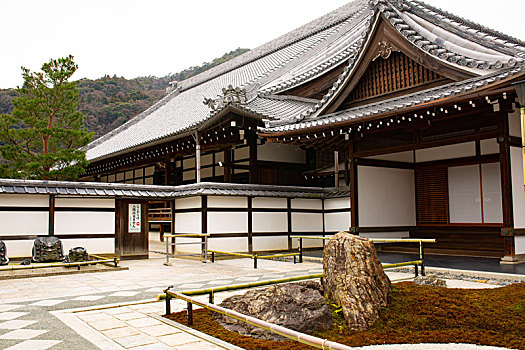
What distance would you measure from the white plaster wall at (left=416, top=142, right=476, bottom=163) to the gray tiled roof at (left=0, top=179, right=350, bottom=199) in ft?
8.77

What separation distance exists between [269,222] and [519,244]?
24.3 ft

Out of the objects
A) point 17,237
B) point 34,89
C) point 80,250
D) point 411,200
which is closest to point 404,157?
point 411,200

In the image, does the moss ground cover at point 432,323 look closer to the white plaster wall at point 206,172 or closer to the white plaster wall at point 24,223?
the white plaster wall at point 24,223

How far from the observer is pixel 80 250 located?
11.0 meters

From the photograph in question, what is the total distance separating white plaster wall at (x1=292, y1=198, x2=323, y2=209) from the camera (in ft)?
48.9

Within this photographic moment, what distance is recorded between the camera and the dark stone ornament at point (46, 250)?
1093 centimetres

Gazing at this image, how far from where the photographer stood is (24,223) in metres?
11.8

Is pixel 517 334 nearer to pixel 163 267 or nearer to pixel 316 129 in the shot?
pixel 316 129

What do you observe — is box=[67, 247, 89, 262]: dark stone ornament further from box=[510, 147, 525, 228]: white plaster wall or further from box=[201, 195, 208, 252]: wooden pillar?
box=[510, 147, 525, 228]: white plaster wall

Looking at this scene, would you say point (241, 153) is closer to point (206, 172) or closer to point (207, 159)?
point (207, 159)

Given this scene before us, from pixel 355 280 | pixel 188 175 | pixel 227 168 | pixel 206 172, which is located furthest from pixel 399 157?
pixel 188 175

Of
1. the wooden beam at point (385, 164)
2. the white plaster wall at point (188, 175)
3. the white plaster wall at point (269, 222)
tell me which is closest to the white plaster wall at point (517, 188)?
the wooden beam at point (385, 164)

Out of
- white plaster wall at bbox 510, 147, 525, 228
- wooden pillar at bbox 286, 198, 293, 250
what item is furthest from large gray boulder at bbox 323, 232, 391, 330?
wooden pillar at bbox 286, 198, 293, 250

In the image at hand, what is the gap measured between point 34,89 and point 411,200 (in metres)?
14.5
